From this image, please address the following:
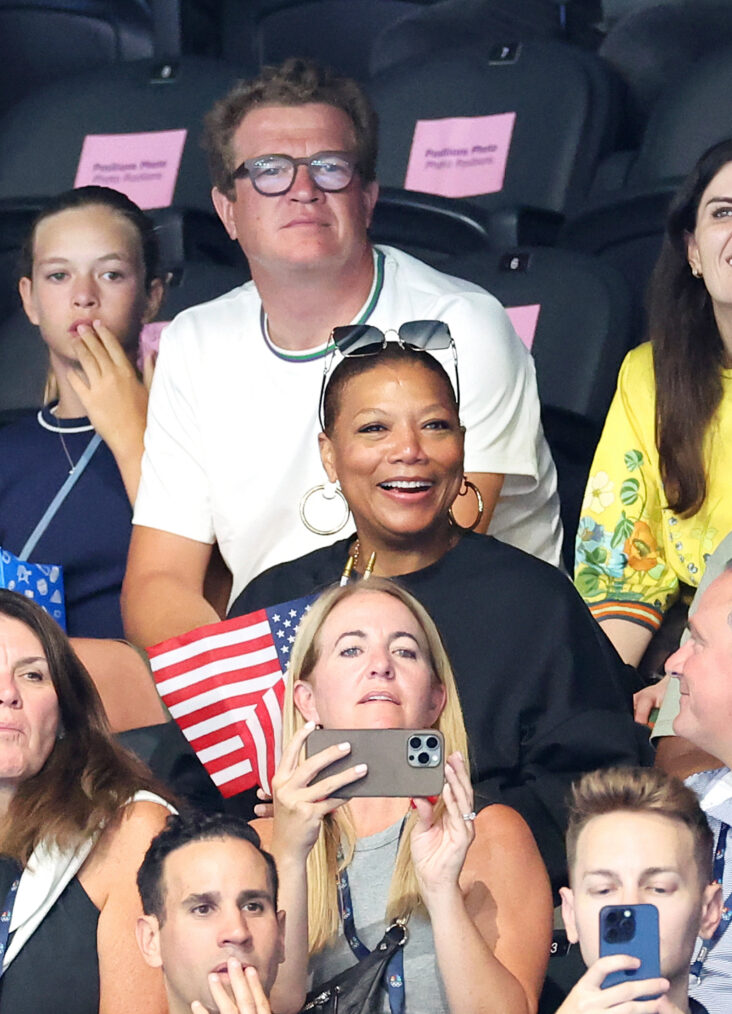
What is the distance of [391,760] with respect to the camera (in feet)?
5.64

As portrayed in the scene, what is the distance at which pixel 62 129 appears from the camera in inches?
151

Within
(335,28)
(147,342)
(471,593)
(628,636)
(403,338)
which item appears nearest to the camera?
(471,593)

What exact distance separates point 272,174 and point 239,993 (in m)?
1.46

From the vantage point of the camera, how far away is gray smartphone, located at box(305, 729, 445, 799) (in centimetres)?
171

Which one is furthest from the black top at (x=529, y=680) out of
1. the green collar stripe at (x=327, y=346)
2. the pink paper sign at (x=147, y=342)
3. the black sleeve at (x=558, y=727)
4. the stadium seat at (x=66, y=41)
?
the stadium seat at (x=66, y=41)

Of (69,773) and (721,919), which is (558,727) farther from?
(69,773)

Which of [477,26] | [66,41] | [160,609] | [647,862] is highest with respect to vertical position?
[66,41]

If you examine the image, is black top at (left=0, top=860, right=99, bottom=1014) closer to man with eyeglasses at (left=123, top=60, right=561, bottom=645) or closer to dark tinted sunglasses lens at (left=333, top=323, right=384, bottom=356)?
man with eyeglasses at (left=123, top=60, right=561, bottom=645)

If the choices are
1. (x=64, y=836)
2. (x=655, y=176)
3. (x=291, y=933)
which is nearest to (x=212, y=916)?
(x=291, y=933)

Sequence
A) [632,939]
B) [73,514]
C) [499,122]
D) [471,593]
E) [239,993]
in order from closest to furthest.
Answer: [632,939] → [239,993] → [471,593] → [73,514] → [499,122]

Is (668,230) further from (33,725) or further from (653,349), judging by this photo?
(33,725)

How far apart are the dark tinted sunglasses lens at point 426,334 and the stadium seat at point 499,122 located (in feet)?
3.07

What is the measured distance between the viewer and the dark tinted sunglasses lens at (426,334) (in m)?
2.41

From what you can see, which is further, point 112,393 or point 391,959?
point 112,393
